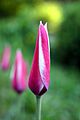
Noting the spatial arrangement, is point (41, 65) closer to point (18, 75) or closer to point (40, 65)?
point (40, 65)

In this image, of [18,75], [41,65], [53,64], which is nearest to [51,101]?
[18,75]

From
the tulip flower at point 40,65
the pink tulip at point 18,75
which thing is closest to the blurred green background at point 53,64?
the pink tulip at point 18,75

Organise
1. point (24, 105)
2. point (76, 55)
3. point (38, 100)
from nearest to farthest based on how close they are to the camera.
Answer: point (38, 100), point (24, 105), point (76, 55)

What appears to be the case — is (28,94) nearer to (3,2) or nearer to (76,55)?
(76,55)

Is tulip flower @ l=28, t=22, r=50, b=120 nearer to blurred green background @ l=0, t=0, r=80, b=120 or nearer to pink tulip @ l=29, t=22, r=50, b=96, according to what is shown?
pink tulip @ l=29, t=22, r=50, b=96

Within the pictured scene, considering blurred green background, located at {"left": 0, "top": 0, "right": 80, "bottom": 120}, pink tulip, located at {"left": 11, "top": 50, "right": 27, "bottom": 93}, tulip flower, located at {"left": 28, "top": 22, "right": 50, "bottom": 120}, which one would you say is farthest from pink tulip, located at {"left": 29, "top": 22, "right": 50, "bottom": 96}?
blurred green background, located at {"left": 0, "top": 0, "right": 80, "bottom": 120}

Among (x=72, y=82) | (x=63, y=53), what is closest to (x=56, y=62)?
(x=63, y=53)

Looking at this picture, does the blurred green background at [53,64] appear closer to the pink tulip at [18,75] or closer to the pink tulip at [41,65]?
the pink tulip at [18,75]
